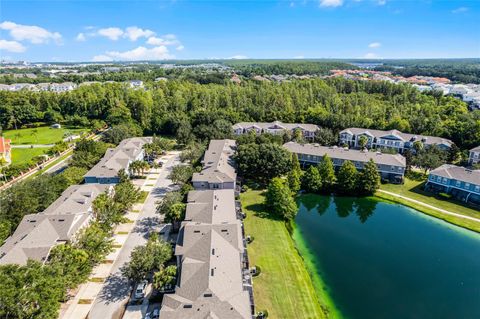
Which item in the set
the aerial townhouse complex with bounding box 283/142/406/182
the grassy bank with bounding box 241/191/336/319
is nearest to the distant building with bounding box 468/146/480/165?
the aerial townhouse complex with bounding box 283/142/406/182

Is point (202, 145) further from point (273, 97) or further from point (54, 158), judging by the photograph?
point (273, 97)

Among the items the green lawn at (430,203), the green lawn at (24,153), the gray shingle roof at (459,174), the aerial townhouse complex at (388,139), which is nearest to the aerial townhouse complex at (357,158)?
the green lawn at (430,203)

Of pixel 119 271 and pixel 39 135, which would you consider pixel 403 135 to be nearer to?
pixel 119 271

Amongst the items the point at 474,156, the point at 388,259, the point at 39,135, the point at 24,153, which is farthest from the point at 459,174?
the point at 39,135

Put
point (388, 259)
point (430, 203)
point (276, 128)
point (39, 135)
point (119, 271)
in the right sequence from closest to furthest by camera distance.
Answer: point (119, 271), point (388, 259), point (430, 203), point (276, 128), point (39, 135)

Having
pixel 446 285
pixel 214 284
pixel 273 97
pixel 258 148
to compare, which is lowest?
pixel 446 285

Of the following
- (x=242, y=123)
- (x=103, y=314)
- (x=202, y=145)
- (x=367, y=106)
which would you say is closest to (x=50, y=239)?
(x=103, y=314)
